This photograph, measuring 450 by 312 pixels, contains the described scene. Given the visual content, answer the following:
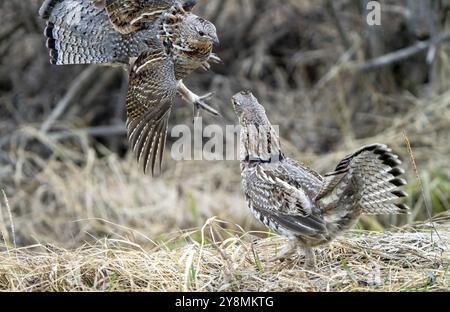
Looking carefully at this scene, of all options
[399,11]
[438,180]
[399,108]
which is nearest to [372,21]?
[399,11]

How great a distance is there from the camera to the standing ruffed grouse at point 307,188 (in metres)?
4.44

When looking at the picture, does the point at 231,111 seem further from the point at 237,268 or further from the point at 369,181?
the point at 369,181

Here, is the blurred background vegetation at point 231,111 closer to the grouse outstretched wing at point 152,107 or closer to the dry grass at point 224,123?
the dry grass at point 224,123

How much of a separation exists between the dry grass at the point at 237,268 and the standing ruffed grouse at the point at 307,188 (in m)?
0.22

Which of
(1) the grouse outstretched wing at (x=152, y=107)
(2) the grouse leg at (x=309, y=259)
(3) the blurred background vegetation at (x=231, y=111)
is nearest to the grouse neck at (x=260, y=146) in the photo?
(2) the grouse leg at (x=309, y=259)

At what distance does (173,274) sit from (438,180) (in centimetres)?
379

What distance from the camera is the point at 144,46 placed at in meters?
5.89

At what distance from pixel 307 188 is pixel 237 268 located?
593 mm

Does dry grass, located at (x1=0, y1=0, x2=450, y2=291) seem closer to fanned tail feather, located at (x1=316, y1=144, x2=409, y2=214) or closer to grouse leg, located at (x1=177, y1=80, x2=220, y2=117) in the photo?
fanned tail feather, located at (x1=316, y1=144, x2=409, y2=214)

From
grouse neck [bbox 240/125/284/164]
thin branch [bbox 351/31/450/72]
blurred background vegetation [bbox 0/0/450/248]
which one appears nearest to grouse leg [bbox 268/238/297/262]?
grouse neck [bbox 240/125/284/164]

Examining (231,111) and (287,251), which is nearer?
(287,251)

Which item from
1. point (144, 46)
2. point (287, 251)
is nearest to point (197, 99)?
point (144, 46)
